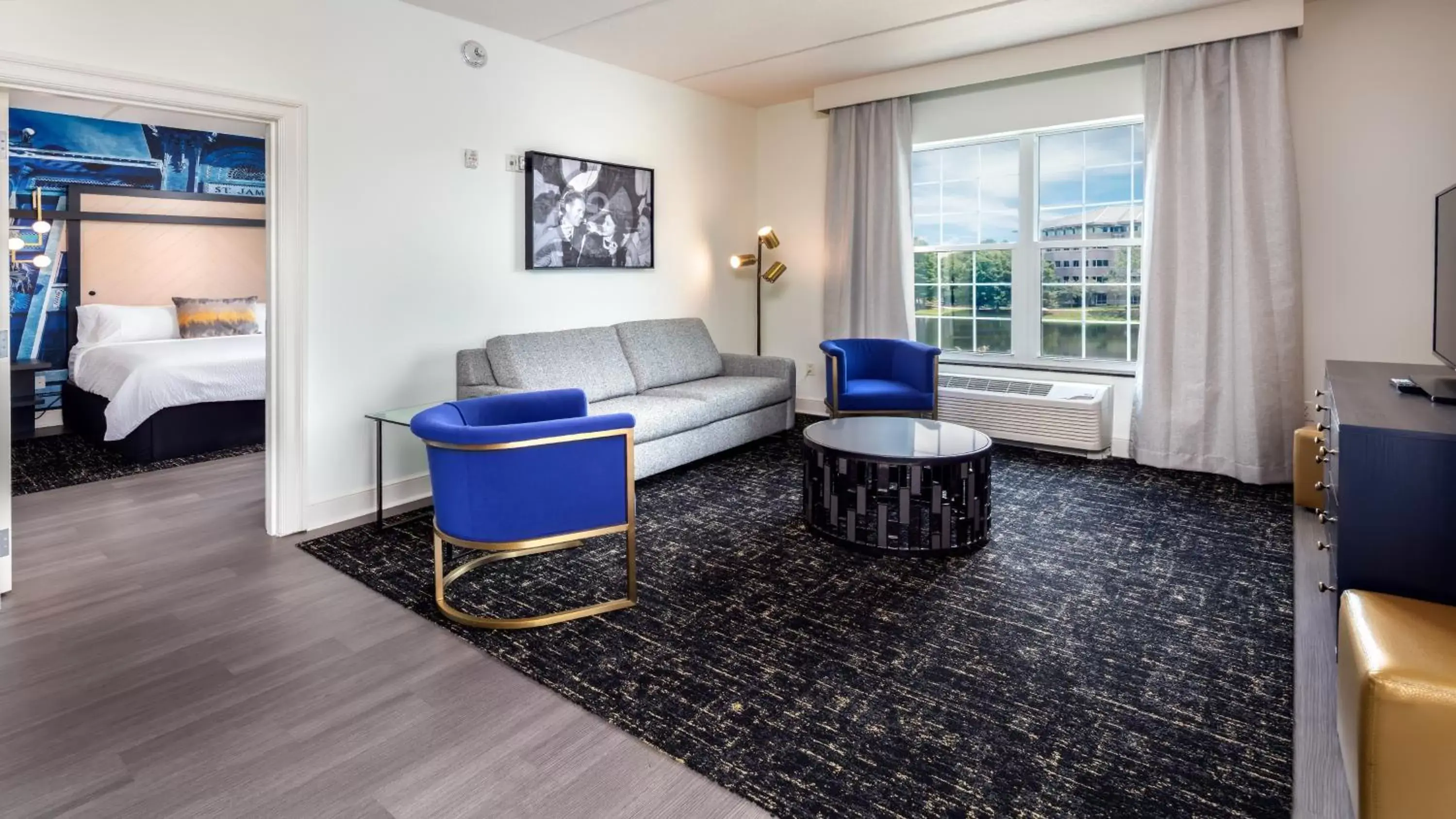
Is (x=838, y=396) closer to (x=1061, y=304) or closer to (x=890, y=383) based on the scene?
(x=890, y=383)

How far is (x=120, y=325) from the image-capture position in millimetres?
6555

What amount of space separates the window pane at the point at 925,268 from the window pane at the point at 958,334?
1.12 feet

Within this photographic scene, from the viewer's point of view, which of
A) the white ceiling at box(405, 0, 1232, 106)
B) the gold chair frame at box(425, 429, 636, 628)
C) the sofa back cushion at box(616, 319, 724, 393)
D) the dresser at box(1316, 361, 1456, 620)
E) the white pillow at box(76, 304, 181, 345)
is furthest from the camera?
the white pillow at box(76, 304, 181, 345)

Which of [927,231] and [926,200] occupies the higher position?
[926,200]

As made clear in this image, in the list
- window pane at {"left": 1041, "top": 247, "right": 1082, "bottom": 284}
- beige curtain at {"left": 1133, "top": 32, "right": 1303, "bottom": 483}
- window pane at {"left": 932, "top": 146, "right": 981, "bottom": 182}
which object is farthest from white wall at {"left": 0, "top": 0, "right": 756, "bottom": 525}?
beige curtain at {"left": 1133, "top": 32, "right": 1303, "bottom": 483}

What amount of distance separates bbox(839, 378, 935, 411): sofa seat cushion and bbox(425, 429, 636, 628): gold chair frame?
2.43 metres

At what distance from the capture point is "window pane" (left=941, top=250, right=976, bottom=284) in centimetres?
590

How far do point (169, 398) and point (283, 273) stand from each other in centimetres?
231

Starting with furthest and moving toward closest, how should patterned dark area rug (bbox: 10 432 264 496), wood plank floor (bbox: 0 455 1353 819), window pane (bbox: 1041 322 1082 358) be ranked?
window pane (bbox: 1041 322 1082 358) → patterned dark area rug (bbox: 10 432 264 496) → wood plank floor (bbox: 0 455 1353 819)

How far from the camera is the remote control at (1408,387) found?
2.62 meters

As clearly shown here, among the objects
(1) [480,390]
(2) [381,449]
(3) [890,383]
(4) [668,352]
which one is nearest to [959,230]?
(3) [890,383]

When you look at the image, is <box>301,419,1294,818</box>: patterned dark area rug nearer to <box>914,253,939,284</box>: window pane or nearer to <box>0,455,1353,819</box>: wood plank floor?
<box>0,455,1353,819</box>: wood plank floor

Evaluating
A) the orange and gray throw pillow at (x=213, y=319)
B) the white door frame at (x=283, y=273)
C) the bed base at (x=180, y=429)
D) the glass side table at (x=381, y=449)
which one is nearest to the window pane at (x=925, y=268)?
the glass side table at (x=381, y=449)

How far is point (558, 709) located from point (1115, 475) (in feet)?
12.4
